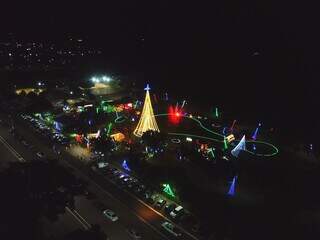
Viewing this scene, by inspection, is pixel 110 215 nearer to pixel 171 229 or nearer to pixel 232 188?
pixel 171 229

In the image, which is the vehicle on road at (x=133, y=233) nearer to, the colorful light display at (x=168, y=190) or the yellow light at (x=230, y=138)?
the colorful light display at (x=168, y=190)

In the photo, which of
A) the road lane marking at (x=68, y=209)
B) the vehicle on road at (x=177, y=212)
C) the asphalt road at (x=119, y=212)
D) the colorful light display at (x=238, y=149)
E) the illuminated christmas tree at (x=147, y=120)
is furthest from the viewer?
the illuminated christmas tree at (x=147, y=120)

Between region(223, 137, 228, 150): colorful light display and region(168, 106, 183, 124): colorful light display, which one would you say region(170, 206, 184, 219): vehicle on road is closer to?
region(223, 137, 228, 150): colorful light display

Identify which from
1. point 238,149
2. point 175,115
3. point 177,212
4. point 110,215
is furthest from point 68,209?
point 175,115

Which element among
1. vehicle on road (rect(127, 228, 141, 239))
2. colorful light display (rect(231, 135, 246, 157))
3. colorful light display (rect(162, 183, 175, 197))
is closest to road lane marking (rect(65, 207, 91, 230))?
vehicle on road (rect(127, 228, 141, 239))

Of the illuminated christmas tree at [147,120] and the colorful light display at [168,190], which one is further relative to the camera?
the illuminated christmas tree at [147,120]

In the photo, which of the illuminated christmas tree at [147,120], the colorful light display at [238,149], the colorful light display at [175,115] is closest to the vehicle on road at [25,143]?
the illuminated christmas tree at [147,120]
